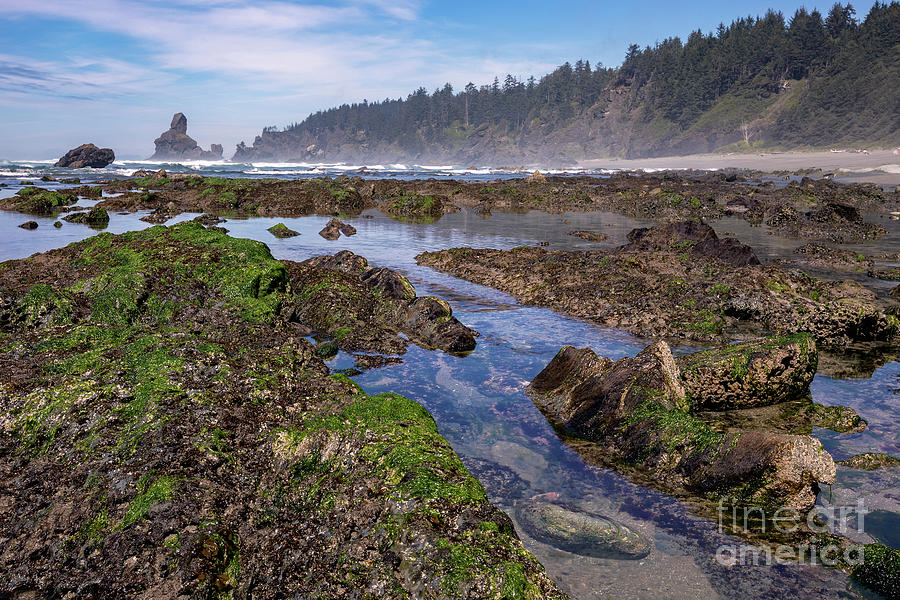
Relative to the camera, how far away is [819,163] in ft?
257

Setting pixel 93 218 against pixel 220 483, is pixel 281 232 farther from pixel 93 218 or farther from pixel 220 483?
pixel 220 483

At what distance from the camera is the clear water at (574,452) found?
14.6ft

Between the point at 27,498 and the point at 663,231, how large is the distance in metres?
19.8

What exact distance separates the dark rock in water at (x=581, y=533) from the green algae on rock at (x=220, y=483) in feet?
3.85

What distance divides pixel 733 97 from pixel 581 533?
162 m

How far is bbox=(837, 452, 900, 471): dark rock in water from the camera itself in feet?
19.9

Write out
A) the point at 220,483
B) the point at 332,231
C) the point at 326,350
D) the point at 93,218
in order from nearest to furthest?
the point at 220,483
the point at 326,350
the point at 332,231
the point at 93,218

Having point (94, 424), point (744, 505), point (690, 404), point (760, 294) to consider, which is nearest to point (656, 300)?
point (760, 294)

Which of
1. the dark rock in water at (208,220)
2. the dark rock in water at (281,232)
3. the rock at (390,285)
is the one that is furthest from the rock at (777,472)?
the dark rock in water at (208,220)

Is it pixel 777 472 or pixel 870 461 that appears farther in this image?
pixel 870 461

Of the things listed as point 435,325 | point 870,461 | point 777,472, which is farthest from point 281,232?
point 870,461

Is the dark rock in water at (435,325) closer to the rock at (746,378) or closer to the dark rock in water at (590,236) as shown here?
the rock at (746,378)

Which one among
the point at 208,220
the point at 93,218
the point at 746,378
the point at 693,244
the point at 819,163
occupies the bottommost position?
the point at 746,378

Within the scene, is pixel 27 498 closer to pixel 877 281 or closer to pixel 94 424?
pixel 94 424
